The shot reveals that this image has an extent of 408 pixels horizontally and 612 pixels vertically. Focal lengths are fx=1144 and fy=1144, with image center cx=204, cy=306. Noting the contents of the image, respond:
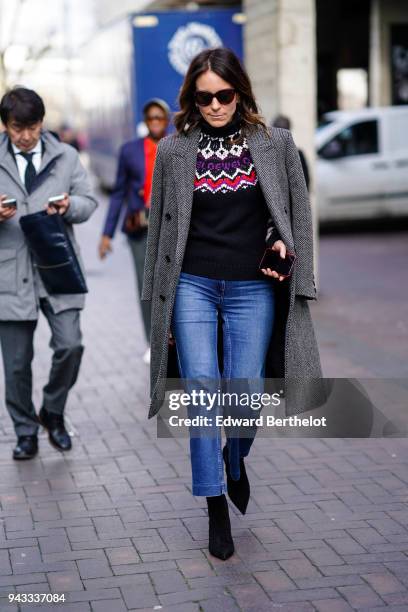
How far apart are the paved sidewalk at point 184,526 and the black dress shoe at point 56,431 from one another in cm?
8

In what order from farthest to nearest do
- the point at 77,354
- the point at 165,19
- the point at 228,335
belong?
the point at 165,19 → the point at 77,354 → the point at 228,335

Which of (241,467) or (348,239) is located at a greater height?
(241,467)

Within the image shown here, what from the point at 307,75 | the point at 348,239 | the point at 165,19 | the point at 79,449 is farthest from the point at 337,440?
the point at 348,239

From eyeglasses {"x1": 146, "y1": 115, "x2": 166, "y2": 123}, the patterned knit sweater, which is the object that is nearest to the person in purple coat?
eyeglasses {"x1": 146, "y1": 115, "x2": 166, "y2": 123}

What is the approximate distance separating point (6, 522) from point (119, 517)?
480 millimetres

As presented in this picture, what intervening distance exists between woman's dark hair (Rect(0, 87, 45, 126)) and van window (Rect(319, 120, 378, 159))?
11.6m

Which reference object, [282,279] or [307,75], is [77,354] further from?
[307,75]

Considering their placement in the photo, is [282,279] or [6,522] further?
[6,522]

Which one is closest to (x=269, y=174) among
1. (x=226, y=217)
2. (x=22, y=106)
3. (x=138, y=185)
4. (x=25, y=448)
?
(x=226, y=217)

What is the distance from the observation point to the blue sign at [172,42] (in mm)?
12008

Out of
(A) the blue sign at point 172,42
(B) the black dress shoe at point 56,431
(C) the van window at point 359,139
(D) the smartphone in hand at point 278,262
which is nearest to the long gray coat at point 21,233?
(B) the black dress shoe at point 56,431

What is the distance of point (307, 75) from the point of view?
10.6 m

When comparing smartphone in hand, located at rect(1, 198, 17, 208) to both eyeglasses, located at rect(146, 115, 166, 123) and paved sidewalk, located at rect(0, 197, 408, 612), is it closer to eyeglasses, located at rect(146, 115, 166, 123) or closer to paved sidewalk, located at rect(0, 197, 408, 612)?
paved sidewalk, located at rect(0, 197, 408, 612)

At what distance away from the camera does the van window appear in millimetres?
16719
